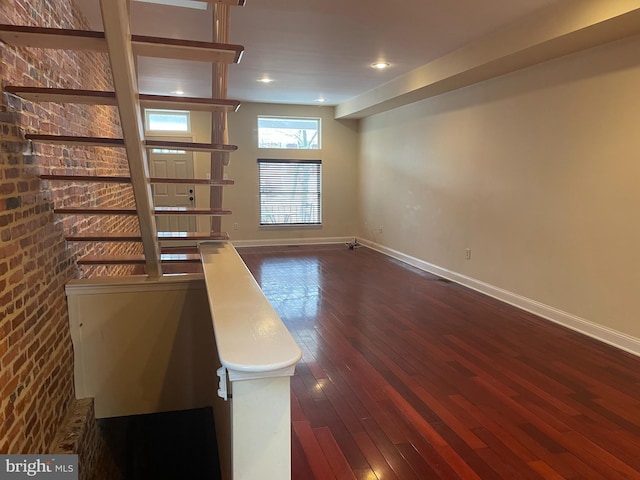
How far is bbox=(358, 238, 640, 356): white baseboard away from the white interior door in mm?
4183

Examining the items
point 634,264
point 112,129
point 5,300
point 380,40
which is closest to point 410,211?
point 380,40

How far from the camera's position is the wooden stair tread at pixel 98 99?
1.86m

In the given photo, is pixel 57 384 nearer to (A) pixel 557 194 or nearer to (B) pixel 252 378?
(B) pixel 252 378

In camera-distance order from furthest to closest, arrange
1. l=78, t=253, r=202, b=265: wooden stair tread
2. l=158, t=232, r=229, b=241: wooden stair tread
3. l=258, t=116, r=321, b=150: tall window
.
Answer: l=258, t=116, r=321, b=150: tall window
l=158, t=232, r=229, b=241: wooden stair tread
l=78, t=253, r=202, b=265: wooden stair tread

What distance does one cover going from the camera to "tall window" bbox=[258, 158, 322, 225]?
7.88 m

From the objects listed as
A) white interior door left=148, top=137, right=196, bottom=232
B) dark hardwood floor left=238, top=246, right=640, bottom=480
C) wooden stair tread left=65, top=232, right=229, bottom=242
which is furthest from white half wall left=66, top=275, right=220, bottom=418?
white interior door left=148, top=137, right=196, bottom=232

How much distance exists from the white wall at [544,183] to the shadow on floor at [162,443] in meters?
3.16

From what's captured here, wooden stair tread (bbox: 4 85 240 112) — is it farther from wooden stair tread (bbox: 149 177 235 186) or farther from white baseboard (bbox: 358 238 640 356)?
white baseboard (bbox: 358 238 640 356)

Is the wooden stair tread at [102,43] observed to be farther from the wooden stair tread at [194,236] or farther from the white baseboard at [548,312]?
the white baseboard at [548,312]

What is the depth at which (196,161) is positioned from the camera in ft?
24.7

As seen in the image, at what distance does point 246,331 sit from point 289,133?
268 inches

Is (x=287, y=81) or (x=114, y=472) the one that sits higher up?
(x=287, y=81)

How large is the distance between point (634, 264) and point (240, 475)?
3236 millimetres

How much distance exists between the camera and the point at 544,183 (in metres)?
3.98
